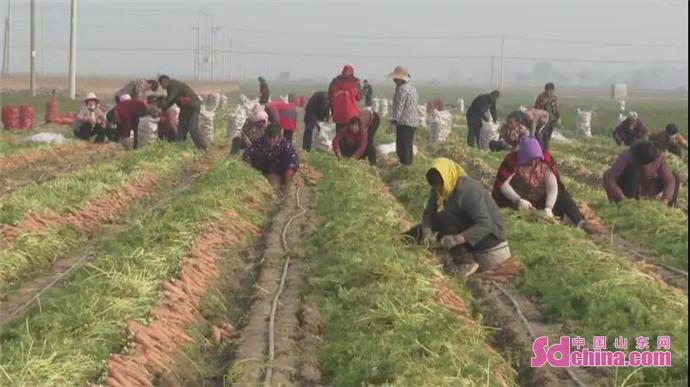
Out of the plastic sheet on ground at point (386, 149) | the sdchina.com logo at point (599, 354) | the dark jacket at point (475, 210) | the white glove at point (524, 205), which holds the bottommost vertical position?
the plastic sheet on ground at point (386, 149)

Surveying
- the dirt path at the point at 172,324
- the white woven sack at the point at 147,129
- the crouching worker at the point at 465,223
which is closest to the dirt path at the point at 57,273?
the dirt path at the point at 172,324

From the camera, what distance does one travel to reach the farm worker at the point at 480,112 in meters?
21.5

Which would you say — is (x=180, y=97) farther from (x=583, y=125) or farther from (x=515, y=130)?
(x=583, y=125)

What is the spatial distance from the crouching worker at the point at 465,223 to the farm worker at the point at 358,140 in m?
7.59

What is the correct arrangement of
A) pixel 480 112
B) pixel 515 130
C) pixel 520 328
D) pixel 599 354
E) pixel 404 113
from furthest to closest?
pixel 480 112 < pixel 404 113 < pixel 515 130 < pixel 520 328 < pixel 599 354

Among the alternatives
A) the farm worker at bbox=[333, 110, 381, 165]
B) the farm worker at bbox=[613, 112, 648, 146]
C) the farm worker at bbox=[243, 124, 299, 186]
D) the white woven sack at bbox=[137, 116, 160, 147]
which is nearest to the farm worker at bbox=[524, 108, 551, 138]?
the farm worker at bbox=[333, 110, 381, 165]

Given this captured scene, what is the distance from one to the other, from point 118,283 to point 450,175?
9.32ft

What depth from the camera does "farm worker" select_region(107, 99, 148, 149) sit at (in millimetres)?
19000

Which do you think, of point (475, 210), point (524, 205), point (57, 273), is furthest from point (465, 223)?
point (57, 273)

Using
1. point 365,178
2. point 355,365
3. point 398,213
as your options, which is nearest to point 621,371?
point 355,365

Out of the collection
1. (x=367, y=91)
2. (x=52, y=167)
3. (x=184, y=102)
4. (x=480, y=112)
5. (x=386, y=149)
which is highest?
(x=184, y=102)

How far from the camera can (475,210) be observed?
820cm

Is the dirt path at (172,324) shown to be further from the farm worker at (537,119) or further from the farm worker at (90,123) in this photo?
the farm worker at (90,123)

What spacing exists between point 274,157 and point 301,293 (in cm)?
573
